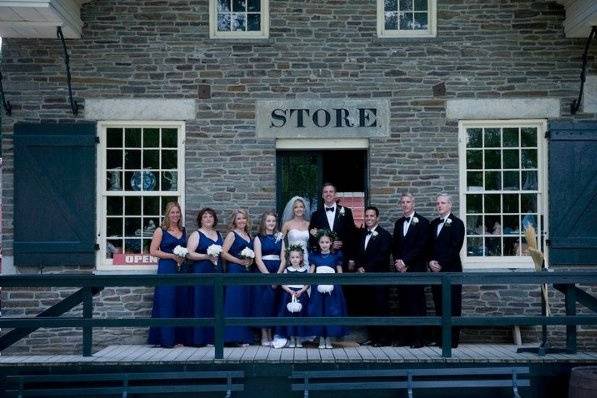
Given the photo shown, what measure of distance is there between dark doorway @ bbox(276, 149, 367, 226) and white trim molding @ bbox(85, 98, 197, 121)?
1.49 m

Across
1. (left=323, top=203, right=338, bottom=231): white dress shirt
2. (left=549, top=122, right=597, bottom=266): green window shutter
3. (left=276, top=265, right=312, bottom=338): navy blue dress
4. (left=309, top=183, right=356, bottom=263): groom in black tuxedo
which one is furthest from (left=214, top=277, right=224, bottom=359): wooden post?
(left=549, top=122, right=597, bottom=266): green window shutter

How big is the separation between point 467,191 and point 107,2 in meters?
5.45

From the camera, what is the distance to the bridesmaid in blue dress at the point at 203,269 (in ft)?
32.9

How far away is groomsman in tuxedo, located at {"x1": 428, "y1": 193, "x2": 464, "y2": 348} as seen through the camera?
9938mm

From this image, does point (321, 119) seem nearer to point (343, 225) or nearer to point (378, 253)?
point (343, 225)

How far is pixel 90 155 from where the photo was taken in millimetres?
10797

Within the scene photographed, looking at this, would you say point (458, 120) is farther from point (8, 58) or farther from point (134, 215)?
point (8, 58)

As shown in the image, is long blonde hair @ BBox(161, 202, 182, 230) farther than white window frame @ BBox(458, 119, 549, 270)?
No

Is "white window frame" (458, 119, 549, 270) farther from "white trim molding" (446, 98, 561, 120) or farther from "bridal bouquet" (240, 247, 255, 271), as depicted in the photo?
"bridal bouquet" (240, 247, 255, 271)

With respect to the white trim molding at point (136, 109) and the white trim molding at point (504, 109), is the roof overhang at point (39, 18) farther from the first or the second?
the white trim molding at point (504, 109)

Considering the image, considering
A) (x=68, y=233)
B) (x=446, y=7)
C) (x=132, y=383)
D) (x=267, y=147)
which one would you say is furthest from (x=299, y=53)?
(x=132, y=383)

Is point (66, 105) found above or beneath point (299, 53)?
beneath

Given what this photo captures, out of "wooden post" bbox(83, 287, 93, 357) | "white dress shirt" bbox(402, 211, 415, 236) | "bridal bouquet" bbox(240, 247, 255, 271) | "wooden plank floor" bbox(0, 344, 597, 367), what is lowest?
"wooden plank floor" bbox(0, 344, 597, 367)

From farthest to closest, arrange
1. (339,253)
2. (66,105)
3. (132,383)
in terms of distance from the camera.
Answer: (66,105) → (339,253) → (132,383)
